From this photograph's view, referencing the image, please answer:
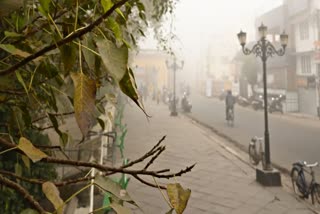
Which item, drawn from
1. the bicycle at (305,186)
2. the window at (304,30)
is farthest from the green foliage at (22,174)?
the window at (304,30)

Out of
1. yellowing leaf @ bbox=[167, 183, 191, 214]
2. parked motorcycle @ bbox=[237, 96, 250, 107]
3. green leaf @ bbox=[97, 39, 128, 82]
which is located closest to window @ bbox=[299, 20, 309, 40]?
parked motorcycle @ bbox=[237, 96, 250, 107]

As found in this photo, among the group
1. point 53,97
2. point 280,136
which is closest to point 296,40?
point 280,136

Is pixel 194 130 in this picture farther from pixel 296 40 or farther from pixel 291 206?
pixel 296 40

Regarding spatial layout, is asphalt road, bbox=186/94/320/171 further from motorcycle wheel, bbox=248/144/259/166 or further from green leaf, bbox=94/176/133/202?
green leaf, bbox=94/176/133/202

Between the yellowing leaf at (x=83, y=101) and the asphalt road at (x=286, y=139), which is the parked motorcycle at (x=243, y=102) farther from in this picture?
the yellowing leaf at (x=83, y=101)

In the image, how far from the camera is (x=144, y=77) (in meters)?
51.0

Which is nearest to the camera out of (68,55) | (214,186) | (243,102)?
(68,55)

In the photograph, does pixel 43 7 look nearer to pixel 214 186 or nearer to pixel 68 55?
pixel 68 55

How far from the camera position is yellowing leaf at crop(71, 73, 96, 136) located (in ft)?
2.26

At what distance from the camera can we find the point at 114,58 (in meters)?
0.70

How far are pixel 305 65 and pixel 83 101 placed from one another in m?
27.1

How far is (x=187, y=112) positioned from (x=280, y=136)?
1123 cm

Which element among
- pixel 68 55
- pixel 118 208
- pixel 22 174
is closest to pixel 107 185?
pixel 118 208

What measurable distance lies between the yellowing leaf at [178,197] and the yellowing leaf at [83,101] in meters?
0.27
